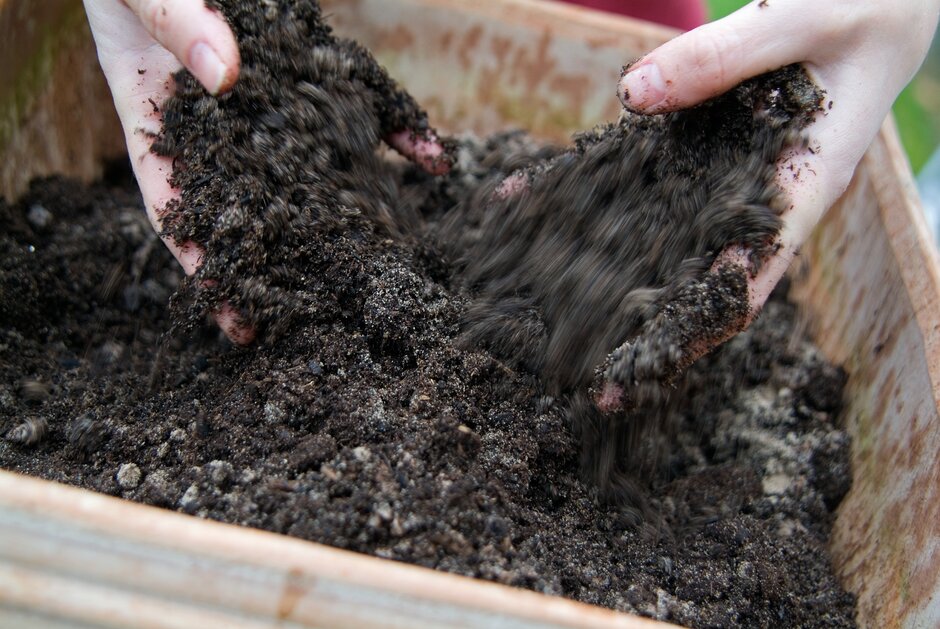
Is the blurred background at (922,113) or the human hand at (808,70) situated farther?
the blurred background at (922,113)

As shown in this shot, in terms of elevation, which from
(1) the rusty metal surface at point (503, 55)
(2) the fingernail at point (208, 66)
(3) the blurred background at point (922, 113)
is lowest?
(2) the fingernail at point (208, 66)

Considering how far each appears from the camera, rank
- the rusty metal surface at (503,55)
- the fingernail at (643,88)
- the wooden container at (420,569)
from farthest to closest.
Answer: the rusty metal surface at (503,55)
the fingernail at (643,88)
the wooden container at (420,569)

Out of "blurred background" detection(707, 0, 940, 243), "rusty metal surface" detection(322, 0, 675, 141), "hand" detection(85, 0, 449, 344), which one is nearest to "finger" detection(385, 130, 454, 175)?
"hand" detection(85, 0, 449, 344)

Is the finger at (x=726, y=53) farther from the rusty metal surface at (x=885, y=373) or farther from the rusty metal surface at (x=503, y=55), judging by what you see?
the rusty metal surface at (x=503, y=55)

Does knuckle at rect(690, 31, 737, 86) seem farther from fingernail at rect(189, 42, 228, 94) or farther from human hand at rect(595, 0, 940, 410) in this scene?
fingernail at rect(189, 42, 228, 94)

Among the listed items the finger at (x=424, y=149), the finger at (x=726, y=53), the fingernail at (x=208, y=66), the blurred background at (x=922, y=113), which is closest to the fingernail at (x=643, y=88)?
the finger at (x=726, y=53)

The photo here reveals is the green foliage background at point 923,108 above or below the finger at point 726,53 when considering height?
above

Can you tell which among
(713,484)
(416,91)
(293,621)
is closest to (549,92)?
(416,91)
